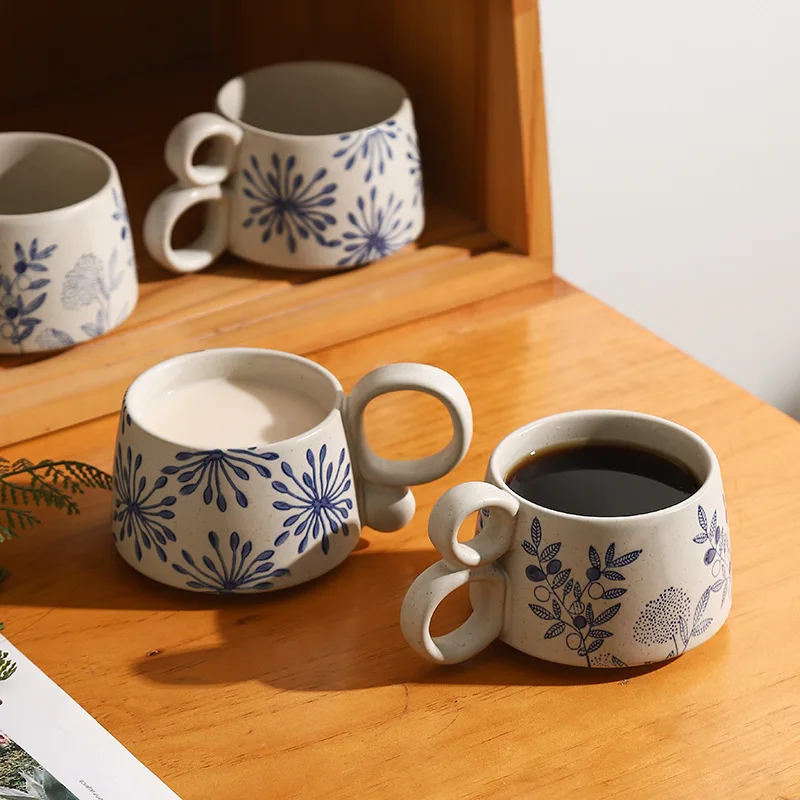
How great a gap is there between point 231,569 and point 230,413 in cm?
9

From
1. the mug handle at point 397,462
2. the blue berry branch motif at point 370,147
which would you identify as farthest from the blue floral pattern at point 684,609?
the blue berry branch motif at point 370,147

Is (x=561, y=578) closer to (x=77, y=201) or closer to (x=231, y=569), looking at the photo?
(x=231, y=569)

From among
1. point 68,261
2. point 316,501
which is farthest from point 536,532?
point 68,261

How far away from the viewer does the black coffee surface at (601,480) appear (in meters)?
0.65

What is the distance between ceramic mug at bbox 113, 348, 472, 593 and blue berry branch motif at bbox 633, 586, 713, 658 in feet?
0.43

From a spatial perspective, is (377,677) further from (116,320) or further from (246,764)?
(116,320)

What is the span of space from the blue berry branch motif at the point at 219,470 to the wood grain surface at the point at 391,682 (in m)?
0.07

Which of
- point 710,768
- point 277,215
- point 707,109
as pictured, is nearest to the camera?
→ point 710,768

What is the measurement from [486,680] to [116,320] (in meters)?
0.37

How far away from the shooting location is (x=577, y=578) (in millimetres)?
619

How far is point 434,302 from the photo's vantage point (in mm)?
966

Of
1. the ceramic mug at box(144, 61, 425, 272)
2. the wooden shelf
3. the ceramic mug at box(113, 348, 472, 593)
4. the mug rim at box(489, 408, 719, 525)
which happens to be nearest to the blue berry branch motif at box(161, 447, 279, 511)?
the ceramic mug at box(113, 348, 472, 593)

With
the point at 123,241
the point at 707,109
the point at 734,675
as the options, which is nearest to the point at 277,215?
the point at 123,241

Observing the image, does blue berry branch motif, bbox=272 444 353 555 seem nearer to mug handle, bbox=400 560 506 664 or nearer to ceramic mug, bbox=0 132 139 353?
mug handle, bbox=400 560 506 664
